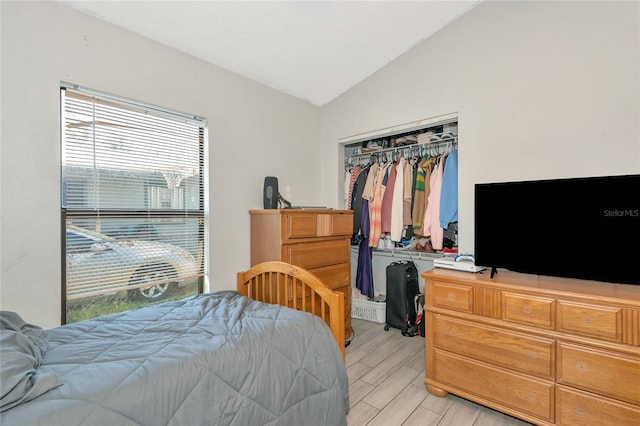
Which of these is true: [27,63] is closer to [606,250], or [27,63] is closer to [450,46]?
[450,46]

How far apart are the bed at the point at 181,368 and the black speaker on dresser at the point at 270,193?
1.06 meters

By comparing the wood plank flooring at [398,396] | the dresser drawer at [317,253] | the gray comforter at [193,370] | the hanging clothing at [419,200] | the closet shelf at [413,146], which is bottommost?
the wood plank flooring at [398,396]

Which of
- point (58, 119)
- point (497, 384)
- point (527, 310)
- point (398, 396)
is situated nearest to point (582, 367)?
point (527, 310)

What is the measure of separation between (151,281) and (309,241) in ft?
3.99

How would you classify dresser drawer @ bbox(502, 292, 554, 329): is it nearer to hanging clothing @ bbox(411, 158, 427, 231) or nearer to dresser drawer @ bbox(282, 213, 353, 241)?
hanging clothing @ bbox(411, 158, 427, 231)

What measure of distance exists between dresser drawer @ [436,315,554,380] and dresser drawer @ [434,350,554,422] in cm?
4

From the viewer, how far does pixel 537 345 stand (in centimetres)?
162

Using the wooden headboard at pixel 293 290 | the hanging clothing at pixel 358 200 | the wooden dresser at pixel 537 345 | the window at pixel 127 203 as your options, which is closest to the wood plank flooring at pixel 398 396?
the wooden dresser at pixel 537 345

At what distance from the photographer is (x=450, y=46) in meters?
2.54

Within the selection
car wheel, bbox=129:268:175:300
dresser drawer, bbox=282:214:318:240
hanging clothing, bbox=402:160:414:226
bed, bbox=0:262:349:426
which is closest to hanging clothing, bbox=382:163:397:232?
hanging clothing, bbox=402:160:414:226

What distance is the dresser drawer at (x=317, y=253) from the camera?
7.90 ft

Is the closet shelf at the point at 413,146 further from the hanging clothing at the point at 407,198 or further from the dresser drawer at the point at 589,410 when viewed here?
the dresser drawer at the point at 589,410

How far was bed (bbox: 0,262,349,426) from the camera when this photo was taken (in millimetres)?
901

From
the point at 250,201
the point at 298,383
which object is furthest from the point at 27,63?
the point at 298,383
